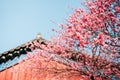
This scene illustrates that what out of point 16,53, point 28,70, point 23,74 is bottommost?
point 23,74

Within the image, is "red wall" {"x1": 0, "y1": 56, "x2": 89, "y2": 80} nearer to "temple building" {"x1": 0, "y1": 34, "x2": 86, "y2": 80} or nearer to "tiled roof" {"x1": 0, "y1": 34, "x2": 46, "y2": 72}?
"temple building" {"x1": 0, "y1": 34, "x2": 86, "y2": 80}

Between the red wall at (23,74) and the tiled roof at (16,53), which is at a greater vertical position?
the tiled roof at (16,53)

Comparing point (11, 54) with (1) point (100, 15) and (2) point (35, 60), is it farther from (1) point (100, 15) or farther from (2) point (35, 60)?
(1) point (100, 15)

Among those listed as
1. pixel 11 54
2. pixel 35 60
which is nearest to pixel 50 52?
pixel 35 60

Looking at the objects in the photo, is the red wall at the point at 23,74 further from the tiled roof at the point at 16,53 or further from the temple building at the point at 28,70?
the tiled roof at the point at 16,53

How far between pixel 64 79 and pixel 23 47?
3.78 m

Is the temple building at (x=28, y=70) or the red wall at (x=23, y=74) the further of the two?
the red wall at (x=23, y=74)

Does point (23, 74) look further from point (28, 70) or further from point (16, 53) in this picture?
point (16, 53)


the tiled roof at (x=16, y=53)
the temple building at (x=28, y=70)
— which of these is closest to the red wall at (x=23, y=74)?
the temple building at (x=28, y=70)

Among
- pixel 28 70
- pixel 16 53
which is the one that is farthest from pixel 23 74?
pixel 16 53

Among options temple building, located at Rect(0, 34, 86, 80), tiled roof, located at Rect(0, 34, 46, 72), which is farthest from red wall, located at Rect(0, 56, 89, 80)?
tiled roof, located at Rect(0, 34, 46, 72)

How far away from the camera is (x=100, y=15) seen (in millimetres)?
15352

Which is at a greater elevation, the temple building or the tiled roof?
the tiled roof

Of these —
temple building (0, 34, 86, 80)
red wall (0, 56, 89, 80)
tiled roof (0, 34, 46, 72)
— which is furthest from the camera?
tiled roof (0, 34, 46, 72)
